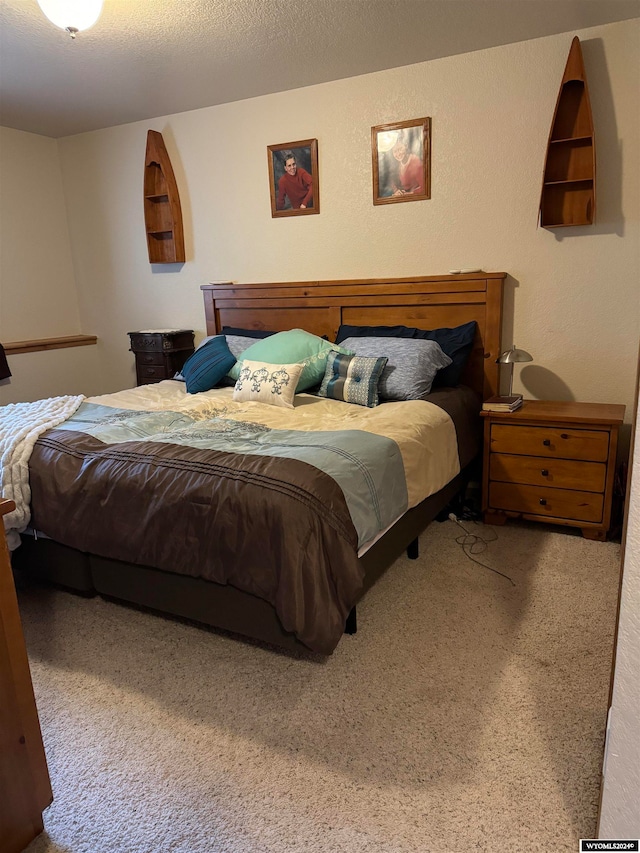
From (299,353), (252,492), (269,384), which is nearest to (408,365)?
(299,353)

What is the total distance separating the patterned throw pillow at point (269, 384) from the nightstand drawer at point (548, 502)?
1161 millimetres

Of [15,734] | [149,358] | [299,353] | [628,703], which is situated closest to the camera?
[628,703]

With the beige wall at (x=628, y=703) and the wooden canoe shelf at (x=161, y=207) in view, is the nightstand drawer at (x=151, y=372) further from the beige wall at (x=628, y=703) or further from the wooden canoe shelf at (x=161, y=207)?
the beige wall at (x=628, y=703)

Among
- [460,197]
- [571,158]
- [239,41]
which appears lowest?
[460,197]

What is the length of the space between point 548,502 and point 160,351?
2.76 metres

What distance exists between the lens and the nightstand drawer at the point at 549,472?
274 cm

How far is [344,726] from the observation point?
1.69 metres

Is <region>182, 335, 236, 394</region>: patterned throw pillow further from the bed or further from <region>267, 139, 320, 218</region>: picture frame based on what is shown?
<region>267, 139, 320, 218</region>: picture frame

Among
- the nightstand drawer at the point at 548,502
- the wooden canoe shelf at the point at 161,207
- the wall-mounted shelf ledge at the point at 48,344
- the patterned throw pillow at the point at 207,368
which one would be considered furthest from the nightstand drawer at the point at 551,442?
the wall-mounted shelf ledge at the point at 48,344

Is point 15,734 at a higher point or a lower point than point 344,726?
higher

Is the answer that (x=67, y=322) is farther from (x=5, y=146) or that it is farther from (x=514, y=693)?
(x=514, y=693)

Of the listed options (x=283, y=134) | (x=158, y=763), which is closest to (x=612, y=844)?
(x=158, y=763)

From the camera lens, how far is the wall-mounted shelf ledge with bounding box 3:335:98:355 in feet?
14.0

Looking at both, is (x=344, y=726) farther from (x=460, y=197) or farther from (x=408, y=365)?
(x=460, y=197)
